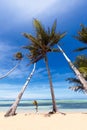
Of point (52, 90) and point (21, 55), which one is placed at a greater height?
point (21, 55)

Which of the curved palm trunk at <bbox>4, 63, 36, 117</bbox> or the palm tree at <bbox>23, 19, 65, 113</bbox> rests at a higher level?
the palm tree at <bbox>23, 19, 65, 113</bbox>

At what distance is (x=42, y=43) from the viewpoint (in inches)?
1148

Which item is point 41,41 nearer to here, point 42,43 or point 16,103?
point 42,43

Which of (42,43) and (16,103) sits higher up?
(42,43)

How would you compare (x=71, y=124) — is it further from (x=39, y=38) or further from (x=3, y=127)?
(x=39, y=38)

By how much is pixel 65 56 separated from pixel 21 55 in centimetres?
432

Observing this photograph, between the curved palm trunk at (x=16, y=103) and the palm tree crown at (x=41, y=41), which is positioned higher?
the palm tree crown at (x=41, y=41)

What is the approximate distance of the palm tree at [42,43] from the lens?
2852 cm

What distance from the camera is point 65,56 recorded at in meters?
30.9

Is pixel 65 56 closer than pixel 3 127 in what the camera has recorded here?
No

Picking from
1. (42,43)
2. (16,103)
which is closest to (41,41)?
(42,43)

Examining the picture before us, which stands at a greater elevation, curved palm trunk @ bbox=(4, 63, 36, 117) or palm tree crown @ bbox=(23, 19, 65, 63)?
palm tree crown @ bbox=(23, 19, 65, 63)

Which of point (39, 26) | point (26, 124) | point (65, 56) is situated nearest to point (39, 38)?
point (39, 26)

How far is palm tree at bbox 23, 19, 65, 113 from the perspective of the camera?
28516 mm
